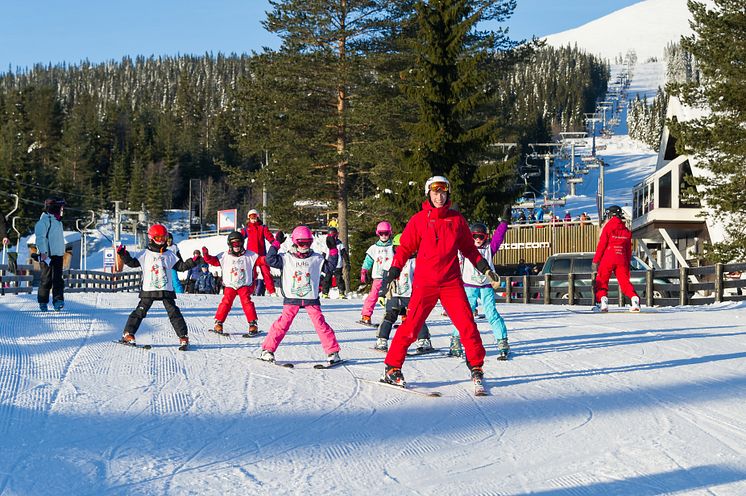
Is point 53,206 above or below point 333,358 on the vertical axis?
above

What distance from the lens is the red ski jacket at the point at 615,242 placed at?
15.1 meters

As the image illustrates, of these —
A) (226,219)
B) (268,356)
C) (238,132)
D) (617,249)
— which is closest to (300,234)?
(268,356)

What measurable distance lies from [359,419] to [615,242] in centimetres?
982

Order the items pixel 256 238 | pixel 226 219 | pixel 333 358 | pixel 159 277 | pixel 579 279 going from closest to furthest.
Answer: pixel 333 358
pixel 159 277
pixel 256 238
pixel 579 279
pixel 226 219

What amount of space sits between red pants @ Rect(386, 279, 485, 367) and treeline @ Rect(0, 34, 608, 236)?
19014 mm

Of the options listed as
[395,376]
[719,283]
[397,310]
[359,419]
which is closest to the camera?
[359,419]

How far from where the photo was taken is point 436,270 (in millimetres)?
7332

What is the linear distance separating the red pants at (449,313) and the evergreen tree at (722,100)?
17534mm

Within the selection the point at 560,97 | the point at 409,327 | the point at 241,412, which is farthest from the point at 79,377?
the point at 560,97

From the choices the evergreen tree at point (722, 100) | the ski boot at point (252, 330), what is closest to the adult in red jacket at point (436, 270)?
the ski boot at point (252, 330)

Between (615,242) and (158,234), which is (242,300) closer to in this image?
(158,234)

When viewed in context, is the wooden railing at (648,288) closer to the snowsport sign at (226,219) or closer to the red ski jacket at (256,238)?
the red ski jacket at (256,238)

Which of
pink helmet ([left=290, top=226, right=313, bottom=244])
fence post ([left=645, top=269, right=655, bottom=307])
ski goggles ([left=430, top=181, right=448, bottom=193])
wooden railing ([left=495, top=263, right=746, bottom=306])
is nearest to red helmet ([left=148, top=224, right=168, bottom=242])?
pink helmet ([left=290, top=226, right=313, bottom=244])

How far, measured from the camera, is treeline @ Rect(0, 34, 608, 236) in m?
30.1
